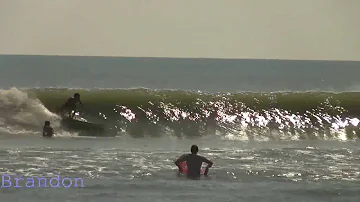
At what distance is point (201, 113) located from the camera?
1320cm

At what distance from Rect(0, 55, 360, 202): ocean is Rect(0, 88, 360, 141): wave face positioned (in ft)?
0.09

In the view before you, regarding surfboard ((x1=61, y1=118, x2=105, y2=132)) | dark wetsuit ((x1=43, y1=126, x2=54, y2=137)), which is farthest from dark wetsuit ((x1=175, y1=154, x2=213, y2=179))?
surfboard ((x1=61, y1=118, x2=105, y2=132))

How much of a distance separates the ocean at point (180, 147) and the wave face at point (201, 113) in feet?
0.09

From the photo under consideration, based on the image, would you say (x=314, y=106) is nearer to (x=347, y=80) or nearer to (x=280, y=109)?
(x=280, y=109)

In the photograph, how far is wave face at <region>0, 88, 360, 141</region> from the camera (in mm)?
11625

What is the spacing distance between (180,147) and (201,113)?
3.92 metres

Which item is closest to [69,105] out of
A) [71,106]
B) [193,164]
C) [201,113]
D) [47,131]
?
[71,106]

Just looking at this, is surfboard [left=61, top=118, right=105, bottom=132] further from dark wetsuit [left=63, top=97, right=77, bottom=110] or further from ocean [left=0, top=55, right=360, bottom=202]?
dark wetsuit [left=63, top=97, right=77, bottom=110]

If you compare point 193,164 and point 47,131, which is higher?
point 47,131

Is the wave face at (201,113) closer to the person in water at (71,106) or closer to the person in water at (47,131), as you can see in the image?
the person in water at (71,106)

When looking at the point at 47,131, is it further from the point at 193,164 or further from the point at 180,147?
the point at 193,164

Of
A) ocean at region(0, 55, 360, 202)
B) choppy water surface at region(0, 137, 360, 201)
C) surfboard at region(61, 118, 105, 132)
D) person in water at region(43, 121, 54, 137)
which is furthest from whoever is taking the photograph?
surfboard at region(61, 118, 105, 132)

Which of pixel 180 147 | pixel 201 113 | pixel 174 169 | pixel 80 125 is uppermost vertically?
pixel 201 113

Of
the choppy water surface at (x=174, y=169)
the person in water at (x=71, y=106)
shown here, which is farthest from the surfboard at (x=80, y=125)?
the choppy water surface at (x=174, y=169)
